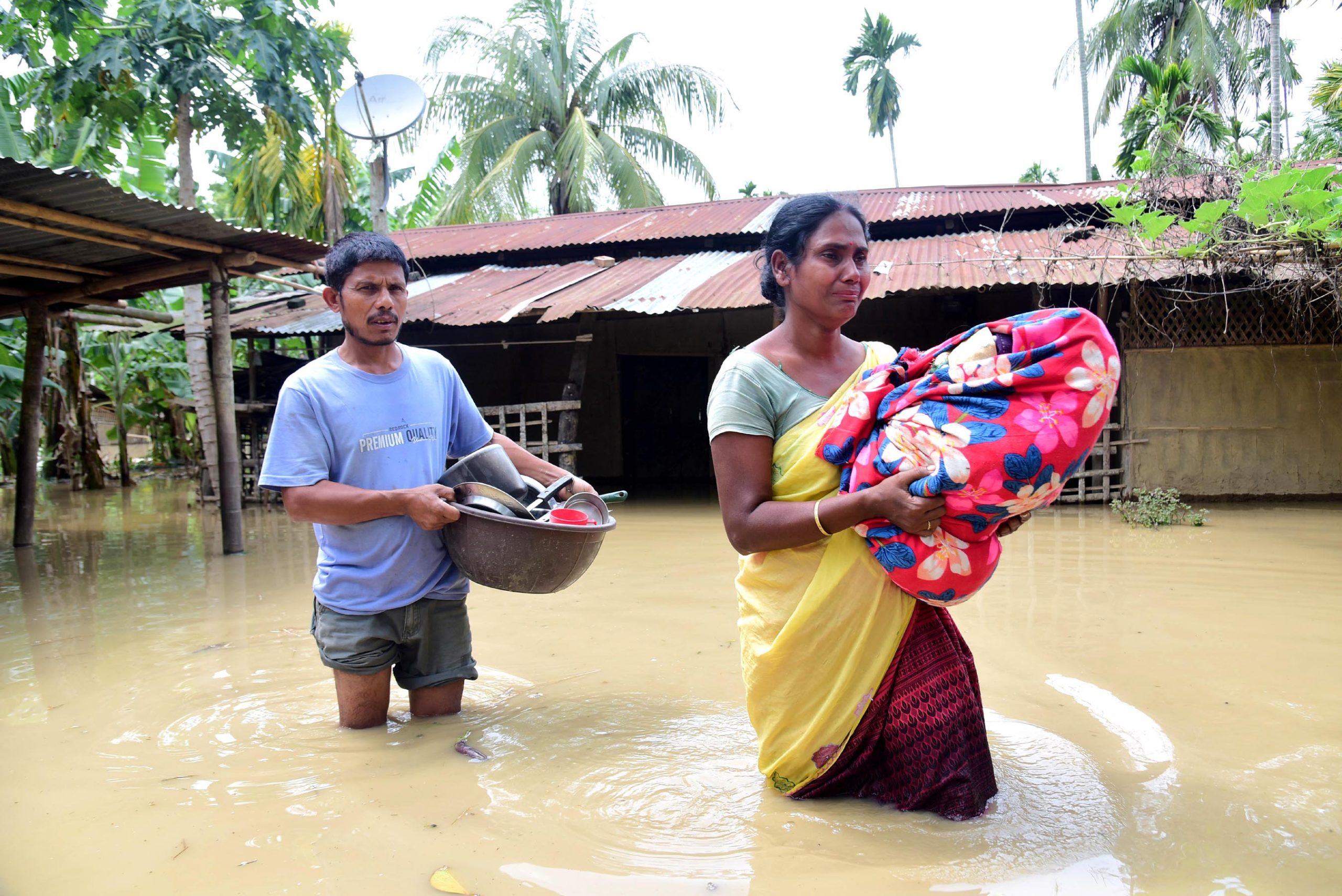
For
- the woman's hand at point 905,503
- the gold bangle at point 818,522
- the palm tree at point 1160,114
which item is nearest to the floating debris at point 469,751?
the gold bangle at point 818,522

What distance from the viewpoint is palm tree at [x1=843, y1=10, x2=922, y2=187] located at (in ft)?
99.4

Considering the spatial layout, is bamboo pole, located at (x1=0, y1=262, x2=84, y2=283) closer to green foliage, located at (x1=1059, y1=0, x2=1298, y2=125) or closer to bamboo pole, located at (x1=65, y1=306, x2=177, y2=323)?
bamboo pole, located at (x1=65, y1=306, x2=177, y2=323)

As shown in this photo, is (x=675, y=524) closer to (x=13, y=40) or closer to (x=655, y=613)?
(x=655, y=613)

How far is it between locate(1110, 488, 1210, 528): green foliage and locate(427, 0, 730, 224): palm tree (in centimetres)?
1229

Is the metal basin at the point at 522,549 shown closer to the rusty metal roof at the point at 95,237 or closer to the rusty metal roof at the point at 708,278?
the rusty metal roof at the point at 95,237

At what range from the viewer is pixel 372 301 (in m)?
2.63

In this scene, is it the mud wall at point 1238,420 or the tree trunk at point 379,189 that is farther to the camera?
the mud wall at point 1238,420

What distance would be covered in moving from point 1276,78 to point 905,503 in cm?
1227

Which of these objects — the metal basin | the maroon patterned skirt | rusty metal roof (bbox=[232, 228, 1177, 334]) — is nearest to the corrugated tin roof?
rusty metal roof (bbox=[232, 228, 1177, 334])

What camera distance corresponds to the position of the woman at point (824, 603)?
82.8 inches

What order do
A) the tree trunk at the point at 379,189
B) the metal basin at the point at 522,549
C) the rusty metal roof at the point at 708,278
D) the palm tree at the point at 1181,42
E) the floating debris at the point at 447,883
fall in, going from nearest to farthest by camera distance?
the floating debris at the point at 447,883, the metal basin at the point at 522,549, the tree trunk at the point at 379,189, the rusty metal roof at the point at 708,278, the palm tree at the point at 1181,42

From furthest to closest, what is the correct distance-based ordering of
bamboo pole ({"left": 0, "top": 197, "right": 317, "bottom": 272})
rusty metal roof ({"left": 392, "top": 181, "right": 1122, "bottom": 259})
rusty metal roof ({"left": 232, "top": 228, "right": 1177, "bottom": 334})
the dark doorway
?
1. the dark doorway
2. rusty metal roof ({"left": 392, "top": 181, "right": 1122, "bottom": 259})
3. rusty metal roof ({"left": 232, "top": 228, "right": 1177, "bottom": 334})
4. bamboo pole ({"left": 0, "top": 197, "right": 317, "bottom": 272})

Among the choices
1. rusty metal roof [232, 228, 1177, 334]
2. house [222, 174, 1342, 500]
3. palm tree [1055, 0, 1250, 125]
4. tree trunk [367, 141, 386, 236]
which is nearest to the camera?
tree trunk [367, 141, 386, 236]

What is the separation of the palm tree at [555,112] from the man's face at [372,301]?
1527 cm
